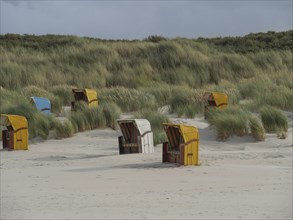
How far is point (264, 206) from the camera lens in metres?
6.67

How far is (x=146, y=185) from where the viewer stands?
26.6ft

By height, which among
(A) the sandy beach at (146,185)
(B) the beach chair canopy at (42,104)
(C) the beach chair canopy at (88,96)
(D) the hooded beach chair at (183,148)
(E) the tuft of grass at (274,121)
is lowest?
(A) the sandy beach at (146,185)

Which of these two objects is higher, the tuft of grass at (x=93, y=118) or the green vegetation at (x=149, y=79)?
the green vegetation at (x=149, y=79)

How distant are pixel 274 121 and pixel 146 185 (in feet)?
21.8

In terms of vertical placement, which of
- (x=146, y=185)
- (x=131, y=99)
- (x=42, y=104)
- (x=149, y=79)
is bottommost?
(x=146, y=185)

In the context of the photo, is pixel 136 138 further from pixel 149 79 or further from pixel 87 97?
pixel 149 79

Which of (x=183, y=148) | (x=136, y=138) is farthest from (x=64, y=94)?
(x=183, y=148)

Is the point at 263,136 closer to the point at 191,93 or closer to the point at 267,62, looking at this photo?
the point at 191,93

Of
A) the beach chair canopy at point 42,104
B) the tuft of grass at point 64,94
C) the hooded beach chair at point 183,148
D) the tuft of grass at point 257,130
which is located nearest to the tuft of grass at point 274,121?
the tuft of grass at point 257,130

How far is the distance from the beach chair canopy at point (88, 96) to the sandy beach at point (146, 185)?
4904 mm

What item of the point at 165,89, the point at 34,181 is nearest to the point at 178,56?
the point at 165,89

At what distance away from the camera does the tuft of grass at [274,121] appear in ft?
46.0

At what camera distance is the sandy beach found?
6.62 metres

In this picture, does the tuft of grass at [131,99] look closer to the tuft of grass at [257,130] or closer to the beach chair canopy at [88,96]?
the beach chair canopy at [88,96]
